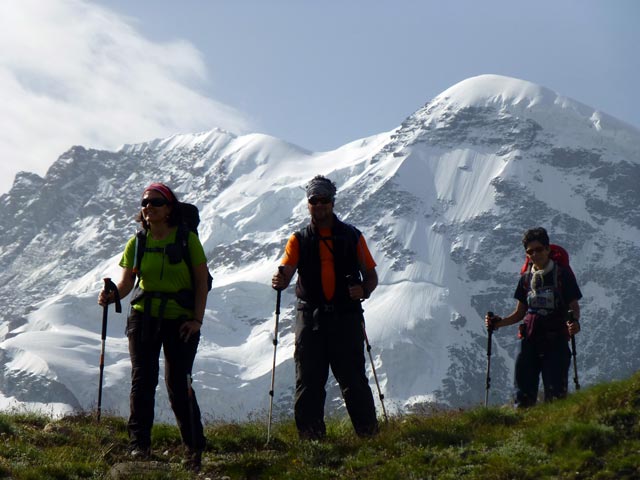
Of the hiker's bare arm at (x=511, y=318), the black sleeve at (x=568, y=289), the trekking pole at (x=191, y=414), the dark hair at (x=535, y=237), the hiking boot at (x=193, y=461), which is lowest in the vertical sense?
the hiking boot at (x=193, y=461)

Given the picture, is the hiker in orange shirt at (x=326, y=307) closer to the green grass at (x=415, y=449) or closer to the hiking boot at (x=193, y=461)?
the green grass at (x=415, y=449)

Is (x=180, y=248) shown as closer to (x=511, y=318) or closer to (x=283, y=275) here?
(x=283, y=275)

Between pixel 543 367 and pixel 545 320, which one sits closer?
pixel 545 320

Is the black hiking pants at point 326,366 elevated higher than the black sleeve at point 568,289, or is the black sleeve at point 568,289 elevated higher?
the black sleeve at point 568,289

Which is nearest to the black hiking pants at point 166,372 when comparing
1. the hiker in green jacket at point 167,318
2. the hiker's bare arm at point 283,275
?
the hiker in green jacket at point 167,318

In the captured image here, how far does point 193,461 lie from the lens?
30.5 ft

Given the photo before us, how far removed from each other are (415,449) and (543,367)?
3268 mm

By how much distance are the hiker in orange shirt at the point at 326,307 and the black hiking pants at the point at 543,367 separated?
231 centimetres

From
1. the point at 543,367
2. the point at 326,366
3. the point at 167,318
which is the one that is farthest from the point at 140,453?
the point at 543,367

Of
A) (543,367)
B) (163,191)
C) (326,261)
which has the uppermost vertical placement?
(163,191)

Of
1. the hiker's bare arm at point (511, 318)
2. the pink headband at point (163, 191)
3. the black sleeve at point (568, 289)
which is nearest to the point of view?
the pink headband at point (163, 191)

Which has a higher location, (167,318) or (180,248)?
(180,248)

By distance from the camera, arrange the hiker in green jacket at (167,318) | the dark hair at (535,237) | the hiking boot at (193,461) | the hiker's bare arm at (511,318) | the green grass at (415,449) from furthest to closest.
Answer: the hiker's bare arm at (511,318), the dark hair at (535,237), the hiker in green jacket at (167,318), the hiking boot at (193,461), the green grass at (415,449)

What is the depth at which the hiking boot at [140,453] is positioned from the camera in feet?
30.9
